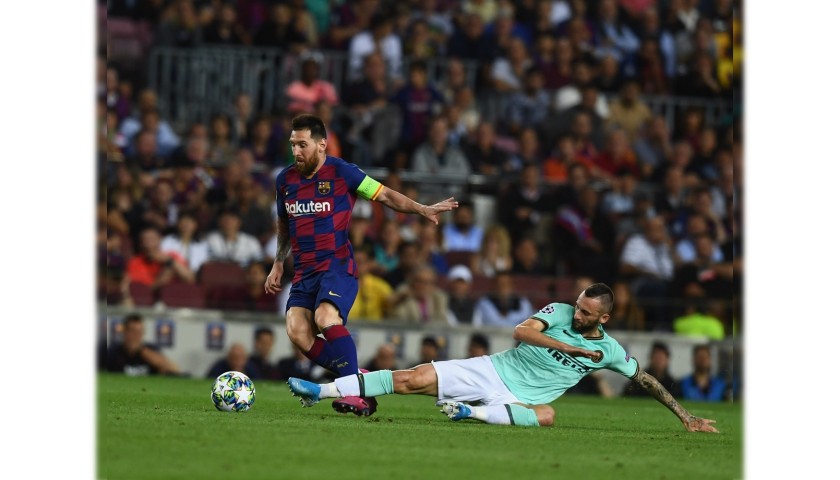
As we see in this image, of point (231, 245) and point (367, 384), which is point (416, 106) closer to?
point (231, 245)

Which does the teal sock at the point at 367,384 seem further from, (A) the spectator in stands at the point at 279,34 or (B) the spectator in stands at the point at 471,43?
(B) the spectator in stands at the point at 471,43

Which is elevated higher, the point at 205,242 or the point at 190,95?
the point at 190,95

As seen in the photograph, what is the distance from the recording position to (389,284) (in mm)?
14086

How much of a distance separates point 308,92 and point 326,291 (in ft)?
25.5

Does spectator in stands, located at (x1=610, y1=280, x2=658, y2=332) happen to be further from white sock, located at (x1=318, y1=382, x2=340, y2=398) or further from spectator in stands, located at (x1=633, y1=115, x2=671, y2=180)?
white sock, located at (x1=318, y1=382, x2=340, y2=398)

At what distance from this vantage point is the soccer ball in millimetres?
8336

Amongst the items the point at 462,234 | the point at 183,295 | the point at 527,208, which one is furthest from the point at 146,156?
the point at 527,208

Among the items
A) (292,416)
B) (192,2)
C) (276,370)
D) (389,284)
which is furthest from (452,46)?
(292,416)

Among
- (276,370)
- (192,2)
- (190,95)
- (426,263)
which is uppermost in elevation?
(192,2)

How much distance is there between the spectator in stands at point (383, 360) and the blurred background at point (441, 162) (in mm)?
47

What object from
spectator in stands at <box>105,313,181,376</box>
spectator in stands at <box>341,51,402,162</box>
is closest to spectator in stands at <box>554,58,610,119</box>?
spectator in stands at <box>341,51,402,162</box>

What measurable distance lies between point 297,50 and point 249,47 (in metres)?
0.57

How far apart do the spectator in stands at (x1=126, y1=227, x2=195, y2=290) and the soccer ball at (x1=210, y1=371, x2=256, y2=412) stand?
5.27m
